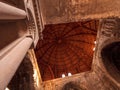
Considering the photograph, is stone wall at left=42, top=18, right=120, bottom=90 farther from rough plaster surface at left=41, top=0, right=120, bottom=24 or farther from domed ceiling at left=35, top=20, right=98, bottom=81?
domed ceiling at left=35, top=20, right=98, bottom=81

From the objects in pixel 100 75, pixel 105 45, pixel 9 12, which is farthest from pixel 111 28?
pixel 9 12

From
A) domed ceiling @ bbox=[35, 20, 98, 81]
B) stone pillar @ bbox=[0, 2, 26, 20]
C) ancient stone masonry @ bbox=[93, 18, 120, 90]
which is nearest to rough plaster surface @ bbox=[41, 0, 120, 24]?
stone pillar @ bbox=[0, 2, 26, 20]

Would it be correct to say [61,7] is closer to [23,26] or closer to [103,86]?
[23,26]

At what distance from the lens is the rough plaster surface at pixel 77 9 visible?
562 centimetres

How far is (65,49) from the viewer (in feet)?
55.8

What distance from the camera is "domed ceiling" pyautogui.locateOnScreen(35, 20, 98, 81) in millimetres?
15719

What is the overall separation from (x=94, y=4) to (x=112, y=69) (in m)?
4.93

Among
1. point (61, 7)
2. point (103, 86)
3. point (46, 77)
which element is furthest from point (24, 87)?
point (46, 77)

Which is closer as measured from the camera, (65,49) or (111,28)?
(111,28)

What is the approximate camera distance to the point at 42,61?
53.3 feet

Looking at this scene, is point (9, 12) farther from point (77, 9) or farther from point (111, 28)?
point (111, 28)

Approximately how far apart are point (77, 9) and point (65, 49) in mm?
11336

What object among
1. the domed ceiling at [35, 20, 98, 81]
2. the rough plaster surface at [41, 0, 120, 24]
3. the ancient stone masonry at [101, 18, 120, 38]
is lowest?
the domed ceiling at [35, 20, 98, 81]

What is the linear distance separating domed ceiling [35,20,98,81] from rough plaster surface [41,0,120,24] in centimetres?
963
